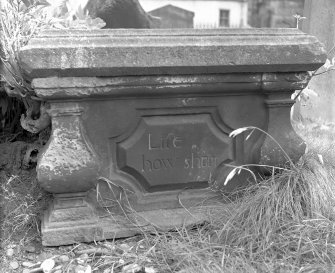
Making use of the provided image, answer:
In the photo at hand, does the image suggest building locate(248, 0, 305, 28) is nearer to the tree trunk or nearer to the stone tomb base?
the tree trunk

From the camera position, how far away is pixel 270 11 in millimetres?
21250

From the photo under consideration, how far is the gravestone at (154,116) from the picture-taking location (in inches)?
84.4

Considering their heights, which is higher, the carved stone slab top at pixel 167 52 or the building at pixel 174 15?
the building at pixel 174 15

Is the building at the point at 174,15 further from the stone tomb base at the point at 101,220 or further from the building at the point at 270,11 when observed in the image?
the building at the point at 270,11

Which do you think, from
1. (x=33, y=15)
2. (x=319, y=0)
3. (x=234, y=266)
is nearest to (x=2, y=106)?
(x=33, y=15)

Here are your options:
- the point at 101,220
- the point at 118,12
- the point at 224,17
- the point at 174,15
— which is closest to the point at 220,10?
the point at 224,17

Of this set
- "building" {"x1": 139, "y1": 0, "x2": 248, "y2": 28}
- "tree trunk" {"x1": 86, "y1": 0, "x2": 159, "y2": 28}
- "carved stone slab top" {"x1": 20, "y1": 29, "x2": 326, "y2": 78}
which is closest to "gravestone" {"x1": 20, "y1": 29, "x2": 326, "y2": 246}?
"carved stone slab top" {"x1": 20, "y1": 29, "x2": 326, "y2": 78}

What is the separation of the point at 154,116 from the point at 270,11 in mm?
20195

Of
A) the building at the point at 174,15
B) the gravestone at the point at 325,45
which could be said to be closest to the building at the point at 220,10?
the building at the point at 174,15

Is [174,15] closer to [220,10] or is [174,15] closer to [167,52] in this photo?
[167,52]

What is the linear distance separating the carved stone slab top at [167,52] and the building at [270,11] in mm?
18183

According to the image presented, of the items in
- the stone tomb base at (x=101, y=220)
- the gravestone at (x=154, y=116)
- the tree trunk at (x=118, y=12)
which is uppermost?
the tree trunk at (x=118, y=12)

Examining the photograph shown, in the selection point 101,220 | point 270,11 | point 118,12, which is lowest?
point 101,220

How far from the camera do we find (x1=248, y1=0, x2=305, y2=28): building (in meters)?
20.3
